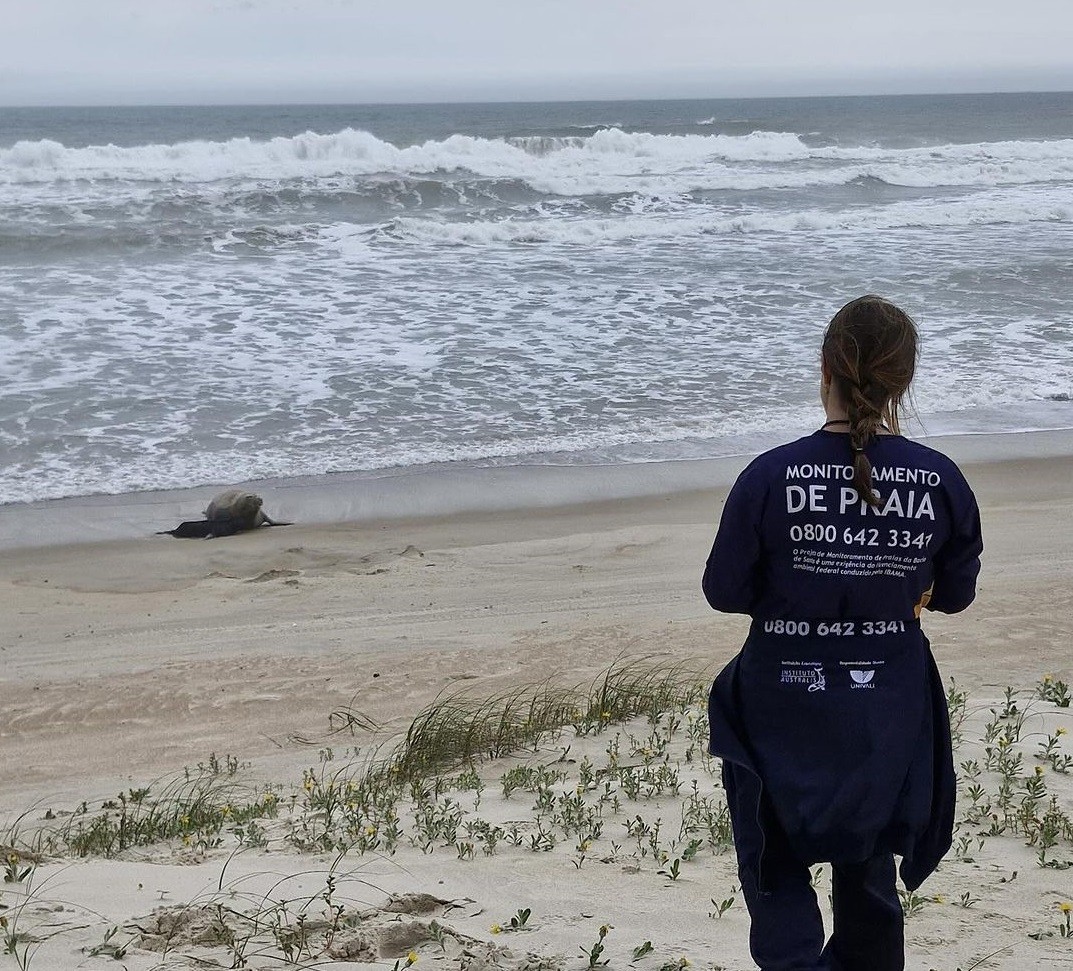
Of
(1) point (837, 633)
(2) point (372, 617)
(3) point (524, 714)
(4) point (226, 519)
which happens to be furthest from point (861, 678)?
(4) point (226, 519)

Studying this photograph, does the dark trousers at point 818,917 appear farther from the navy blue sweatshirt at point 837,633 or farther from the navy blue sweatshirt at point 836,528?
the navy blue sweatshirt at point 836,528

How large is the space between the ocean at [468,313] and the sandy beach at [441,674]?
1661mm

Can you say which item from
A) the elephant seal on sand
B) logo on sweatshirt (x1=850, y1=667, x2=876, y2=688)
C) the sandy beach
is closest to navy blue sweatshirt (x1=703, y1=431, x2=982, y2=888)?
logo on sweatshirt (x1=850, y1=667, x2=876, y2=688)

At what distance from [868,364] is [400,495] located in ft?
23.5

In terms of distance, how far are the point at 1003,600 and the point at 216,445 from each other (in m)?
6.38

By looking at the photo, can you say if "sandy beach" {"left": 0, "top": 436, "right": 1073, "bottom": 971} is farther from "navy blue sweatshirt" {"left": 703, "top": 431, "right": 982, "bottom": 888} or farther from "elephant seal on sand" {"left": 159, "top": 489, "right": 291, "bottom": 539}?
"navy blue sweatshirt" {"left": 703, "top": 431, "right": 982, "bottom": 888}

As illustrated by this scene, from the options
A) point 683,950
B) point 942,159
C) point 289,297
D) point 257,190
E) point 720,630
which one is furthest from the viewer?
point 942,159

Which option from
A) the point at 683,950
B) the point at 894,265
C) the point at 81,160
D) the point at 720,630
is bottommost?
the point at 720,630

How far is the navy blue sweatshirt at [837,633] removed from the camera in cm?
230

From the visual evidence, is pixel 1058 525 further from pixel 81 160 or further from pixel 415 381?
pixel 81 160

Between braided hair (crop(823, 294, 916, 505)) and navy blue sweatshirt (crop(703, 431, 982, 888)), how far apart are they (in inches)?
1.3

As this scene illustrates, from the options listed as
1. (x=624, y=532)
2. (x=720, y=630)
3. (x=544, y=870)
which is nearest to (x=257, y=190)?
(x=624, y=532)

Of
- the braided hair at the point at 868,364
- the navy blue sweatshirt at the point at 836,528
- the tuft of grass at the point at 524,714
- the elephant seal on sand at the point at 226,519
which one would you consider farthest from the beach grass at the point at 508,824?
the elephant seal on sand at the point at 226,519

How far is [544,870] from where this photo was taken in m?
3.61
